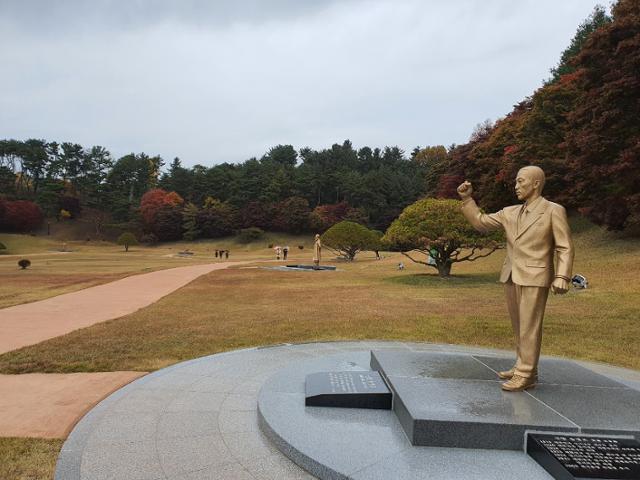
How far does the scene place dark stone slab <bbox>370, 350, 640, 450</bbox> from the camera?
11.7ft

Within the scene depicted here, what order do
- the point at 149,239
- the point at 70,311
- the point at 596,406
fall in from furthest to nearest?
the point at 149,239
the point at 70,311
the point at 596,406

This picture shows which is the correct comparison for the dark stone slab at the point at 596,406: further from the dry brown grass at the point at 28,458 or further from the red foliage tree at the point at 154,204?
→ the red foliage tree at the point at 154,204

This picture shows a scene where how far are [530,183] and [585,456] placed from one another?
2445mm

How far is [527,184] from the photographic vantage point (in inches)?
171

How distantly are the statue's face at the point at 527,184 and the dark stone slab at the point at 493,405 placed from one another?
1967mm

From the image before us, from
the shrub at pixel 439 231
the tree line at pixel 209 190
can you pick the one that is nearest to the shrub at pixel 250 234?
the tree line at pixel 209 190

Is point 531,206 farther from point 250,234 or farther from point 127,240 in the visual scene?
point 127,240

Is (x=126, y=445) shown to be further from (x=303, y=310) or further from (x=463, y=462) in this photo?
(x=303, y=310)

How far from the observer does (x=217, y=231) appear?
66812 mm

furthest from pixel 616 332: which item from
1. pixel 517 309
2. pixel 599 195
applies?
pixel 599 195

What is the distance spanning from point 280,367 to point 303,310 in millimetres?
5662

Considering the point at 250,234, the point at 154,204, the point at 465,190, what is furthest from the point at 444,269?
the point at 154,204

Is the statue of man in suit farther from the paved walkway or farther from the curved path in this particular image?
the curved path

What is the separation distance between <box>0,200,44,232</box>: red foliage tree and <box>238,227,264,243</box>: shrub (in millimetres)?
32496
